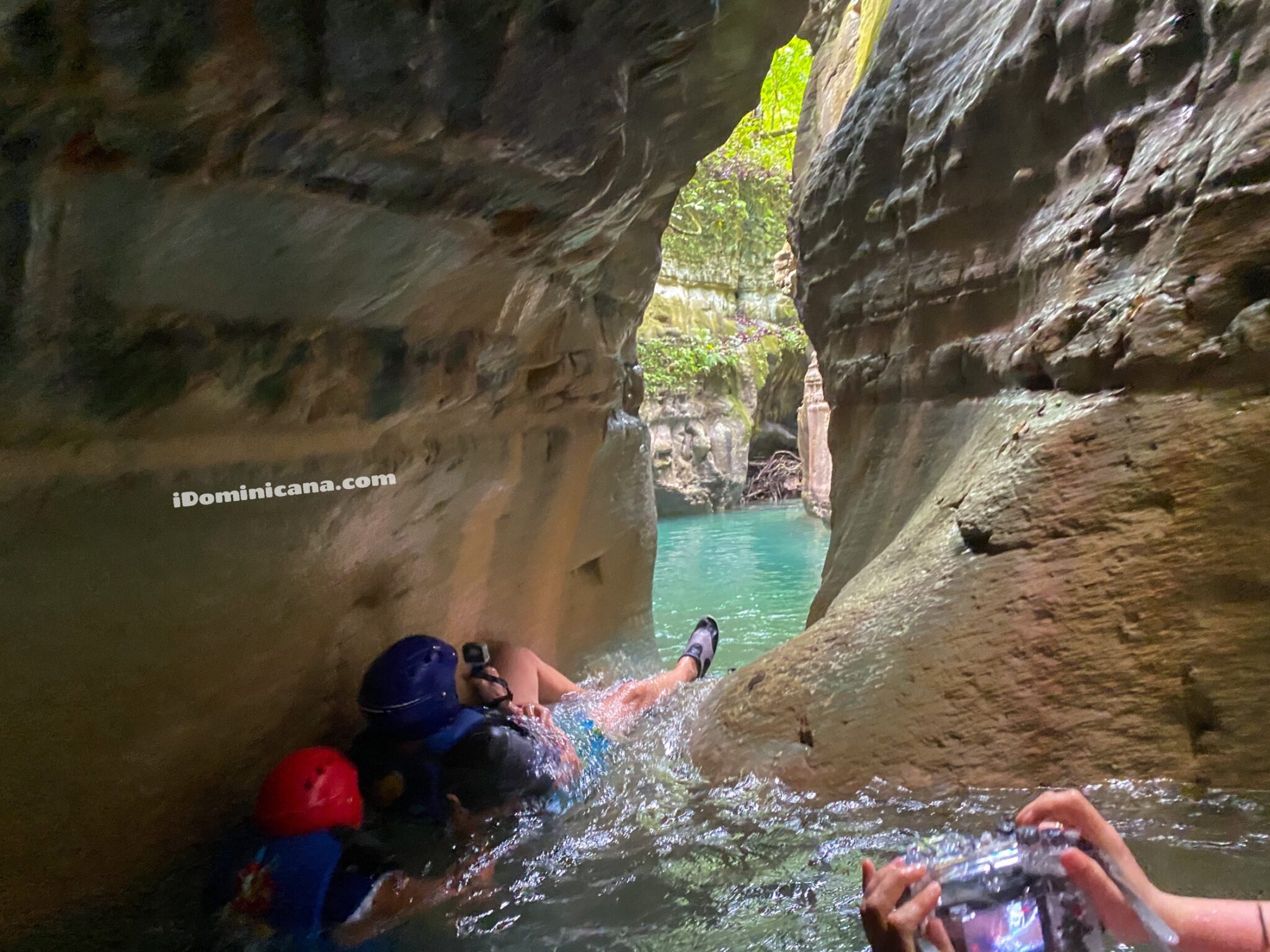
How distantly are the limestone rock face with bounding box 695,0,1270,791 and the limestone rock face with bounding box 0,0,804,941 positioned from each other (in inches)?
45.2

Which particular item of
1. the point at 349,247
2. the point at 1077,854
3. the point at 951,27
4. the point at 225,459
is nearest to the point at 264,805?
the point at 225,459

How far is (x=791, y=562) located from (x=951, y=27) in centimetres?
811

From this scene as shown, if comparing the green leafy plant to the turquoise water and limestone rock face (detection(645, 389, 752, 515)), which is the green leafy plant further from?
the turquoise water

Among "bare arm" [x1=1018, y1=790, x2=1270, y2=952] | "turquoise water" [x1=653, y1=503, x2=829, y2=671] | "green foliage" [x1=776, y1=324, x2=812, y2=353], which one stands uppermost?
"green foliage" [x1=776, y1=324, x2=812, y2=353]

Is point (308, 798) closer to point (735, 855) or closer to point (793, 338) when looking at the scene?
point (735, 855)

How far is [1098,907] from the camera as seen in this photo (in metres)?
1.21

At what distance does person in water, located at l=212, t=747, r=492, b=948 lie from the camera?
1.91 m

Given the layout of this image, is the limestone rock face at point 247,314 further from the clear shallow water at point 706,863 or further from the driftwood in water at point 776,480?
Answer: the driftwood in water at point 776,480

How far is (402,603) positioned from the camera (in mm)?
3180

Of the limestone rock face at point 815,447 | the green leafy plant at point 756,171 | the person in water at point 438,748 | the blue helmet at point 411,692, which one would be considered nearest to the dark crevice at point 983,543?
the person in water at point 438,748

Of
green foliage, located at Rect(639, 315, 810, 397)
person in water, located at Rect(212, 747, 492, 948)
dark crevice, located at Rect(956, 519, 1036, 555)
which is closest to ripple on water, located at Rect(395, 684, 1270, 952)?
person in water, located at Rect(212, 747, 492, 948)

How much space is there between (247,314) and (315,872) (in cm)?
140

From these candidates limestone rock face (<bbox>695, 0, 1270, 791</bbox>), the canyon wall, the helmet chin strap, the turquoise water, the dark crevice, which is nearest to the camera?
limestone rock face (<bbox>695, 0, 1270, 791</bbox>)

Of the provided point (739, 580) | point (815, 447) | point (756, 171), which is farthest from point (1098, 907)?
point (756, 171)
